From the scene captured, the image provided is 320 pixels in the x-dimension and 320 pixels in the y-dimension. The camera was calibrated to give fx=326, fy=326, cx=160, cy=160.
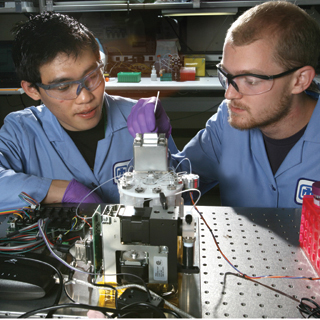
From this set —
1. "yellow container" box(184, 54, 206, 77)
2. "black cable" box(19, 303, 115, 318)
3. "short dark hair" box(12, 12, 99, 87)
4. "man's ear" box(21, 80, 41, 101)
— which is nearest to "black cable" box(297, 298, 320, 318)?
"black cable" box(19, 303, 115, 318)

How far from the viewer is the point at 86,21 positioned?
12.2 ft

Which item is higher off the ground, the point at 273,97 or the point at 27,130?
the point at 273,97

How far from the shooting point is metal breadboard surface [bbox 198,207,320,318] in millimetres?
762

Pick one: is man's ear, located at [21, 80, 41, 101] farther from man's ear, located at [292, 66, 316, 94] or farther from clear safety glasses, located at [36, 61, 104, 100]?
man's ear, located at [292, 66, 316, 94]

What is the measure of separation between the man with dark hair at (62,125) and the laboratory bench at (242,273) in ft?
0.72

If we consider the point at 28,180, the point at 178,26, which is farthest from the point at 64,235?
the point at 178,26

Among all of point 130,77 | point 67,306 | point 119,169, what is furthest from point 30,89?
point 130,77

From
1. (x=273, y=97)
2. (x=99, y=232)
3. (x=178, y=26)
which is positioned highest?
(x=178, y=26)

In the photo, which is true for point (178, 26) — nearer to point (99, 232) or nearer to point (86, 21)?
point (86, 21)

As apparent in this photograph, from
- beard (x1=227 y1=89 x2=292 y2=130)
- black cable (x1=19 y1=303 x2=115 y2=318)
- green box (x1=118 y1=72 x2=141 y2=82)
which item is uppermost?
beard (x1=227 y1=89 x2=292 y2=130)

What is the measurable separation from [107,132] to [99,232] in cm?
87

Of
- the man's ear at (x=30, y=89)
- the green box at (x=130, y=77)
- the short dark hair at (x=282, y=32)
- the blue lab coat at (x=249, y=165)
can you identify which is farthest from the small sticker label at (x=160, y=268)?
the green box at (x=130, y=77)

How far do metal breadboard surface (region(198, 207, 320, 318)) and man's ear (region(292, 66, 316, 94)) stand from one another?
1.62 ft

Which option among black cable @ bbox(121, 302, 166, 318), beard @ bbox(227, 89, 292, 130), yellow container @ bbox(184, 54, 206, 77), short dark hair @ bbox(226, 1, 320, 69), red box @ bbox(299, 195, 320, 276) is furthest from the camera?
yellow container @ bbox(184, 54, 206, 77)
